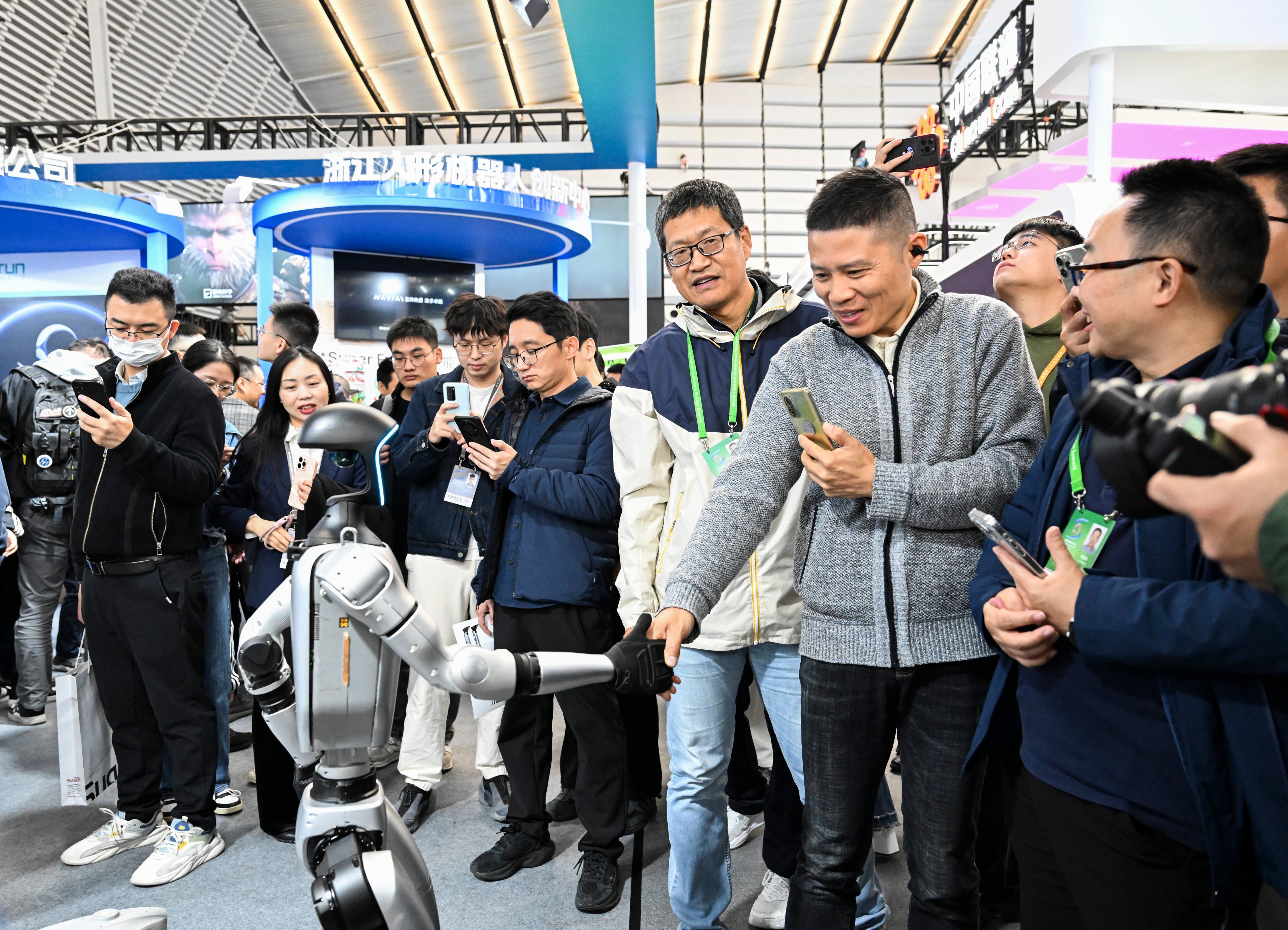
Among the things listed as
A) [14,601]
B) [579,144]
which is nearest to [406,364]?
[14,601]

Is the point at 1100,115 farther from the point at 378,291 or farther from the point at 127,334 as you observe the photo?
the point at 378,291

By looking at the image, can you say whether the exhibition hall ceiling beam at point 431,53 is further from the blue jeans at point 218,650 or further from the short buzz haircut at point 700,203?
the short buzz haircut at point 700,203

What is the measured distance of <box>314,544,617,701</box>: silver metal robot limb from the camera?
1.18m

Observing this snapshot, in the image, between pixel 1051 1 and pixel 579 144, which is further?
pixel 579 144

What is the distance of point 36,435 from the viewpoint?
3750mm

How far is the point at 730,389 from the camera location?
1913mm

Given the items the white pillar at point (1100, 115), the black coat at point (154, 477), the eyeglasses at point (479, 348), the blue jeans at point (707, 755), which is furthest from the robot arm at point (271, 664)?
the white pillar at point (1100, 115)

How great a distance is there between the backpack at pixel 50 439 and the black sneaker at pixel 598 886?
2875mm

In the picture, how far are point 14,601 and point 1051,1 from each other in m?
7.32

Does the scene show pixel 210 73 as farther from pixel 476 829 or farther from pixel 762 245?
pixel 476 829

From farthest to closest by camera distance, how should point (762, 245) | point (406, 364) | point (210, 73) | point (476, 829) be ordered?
point (762, 245), point (210, 73), point (406, 364), point (476, 829)

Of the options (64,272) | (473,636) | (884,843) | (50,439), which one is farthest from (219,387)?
(64,272)

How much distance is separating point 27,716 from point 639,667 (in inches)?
151

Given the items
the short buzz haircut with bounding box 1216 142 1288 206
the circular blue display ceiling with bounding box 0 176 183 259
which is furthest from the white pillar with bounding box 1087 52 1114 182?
the circular blue display ceiling with bounding box 0 176 183 259
